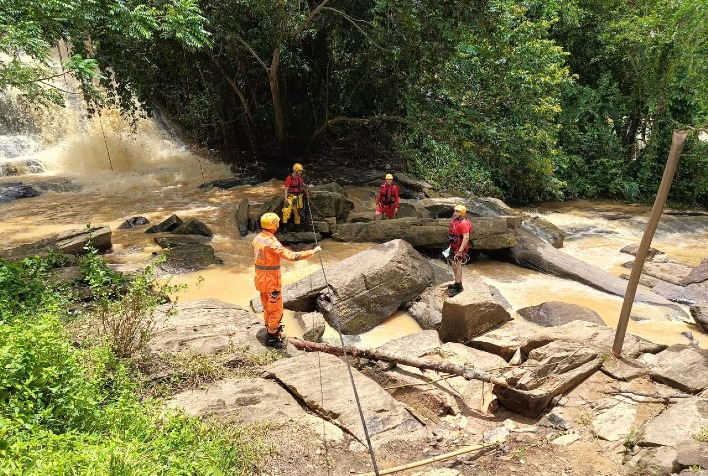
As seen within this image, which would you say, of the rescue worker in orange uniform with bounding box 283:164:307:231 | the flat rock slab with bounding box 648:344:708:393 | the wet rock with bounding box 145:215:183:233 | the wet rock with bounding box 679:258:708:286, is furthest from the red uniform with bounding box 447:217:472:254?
the wet rock with bounding box 145:215:183:233

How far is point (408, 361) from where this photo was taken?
18.9ft

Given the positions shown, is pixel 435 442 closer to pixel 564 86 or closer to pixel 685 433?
pixel 685 433

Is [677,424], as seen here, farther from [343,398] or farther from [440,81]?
[440,81]

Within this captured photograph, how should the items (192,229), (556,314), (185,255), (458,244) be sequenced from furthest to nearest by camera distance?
(192,229) < (185,255) < (458,244) < (556,314)

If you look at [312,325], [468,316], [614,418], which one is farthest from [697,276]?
[312,325]

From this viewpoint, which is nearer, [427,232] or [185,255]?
[185,255]

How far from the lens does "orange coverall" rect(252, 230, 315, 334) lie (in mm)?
5934

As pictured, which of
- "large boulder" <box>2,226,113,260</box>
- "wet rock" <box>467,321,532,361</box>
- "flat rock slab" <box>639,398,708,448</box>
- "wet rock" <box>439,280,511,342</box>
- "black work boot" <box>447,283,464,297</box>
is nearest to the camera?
"flat rock slab" <box>639,398,708,448</box>

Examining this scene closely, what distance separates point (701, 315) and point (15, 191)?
1633 centimetres

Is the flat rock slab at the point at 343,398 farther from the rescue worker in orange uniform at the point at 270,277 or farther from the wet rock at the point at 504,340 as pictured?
the wet rock at the point at 504,340

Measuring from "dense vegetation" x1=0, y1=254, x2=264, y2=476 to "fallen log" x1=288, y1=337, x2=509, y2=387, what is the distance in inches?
82.2

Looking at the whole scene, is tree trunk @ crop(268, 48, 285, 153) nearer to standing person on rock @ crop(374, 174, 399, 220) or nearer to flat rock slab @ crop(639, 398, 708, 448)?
standing person on rock @ crop(374, 174, 399, 220)

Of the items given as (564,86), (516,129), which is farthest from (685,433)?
(564,86)

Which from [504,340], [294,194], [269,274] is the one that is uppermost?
[294,194]
